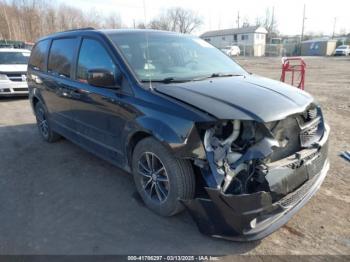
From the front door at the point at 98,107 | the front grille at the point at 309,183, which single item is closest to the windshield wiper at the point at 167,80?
the front door at the point at 98,107

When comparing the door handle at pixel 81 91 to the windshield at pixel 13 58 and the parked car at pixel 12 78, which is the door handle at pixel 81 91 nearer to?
the parked car at pixel 12 78

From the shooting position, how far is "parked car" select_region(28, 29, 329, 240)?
2.51 meters

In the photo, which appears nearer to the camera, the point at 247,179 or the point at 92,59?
the point at 247,179

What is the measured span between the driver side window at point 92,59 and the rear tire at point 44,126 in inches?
75.4

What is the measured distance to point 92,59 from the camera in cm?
389

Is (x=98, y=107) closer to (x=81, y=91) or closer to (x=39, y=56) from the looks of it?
(x=81, y=91)

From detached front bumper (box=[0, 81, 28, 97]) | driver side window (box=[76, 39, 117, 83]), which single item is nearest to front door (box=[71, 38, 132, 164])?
driver side window (box=[76, 39, 117, 83])

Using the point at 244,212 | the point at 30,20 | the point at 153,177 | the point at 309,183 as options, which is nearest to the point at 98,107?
the point at 153,177

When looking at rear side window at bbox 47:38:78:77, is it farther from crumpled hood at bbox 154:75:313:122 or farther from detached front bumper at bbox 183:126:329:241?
detached front bumper at bbox 183:126:329:241

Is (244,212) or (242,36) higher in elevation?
(242,36)

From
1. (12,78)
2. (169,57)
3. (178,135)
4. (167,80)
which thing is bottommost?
(12,78)

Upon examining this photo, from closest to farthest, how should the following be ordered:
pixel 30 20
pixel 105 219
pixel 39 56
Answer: pixel 105 219
pixel 39 56
pixel 30 20

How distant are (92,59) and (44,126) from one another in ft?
8.61

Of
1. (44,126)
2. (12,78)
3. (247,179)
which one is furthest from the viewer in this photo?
(12,78)
